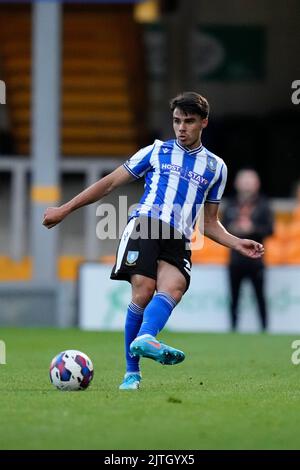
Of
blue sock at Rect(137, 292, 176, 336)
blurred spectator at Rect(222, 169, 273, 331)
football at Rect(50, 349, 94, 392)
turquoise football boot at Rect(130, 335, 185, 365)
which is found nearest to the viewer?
turquoise football boot at Rect(130, 335, 185, 365)

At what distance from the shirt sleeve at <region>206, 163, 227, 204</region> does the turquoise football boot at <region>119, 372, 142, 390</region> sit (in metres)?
1.31

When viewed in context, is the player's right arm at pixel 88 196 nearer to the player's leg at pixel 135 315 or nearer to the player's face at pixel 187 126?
the player's face at pixel 187 126

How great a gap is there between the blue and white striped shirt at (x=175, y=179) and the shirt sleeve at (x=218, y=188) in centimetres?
3

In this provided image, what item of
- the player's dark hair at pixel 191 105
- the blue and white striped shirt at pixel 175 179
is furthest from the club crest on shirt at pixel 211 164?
the player's dark hair at pixel 191 105

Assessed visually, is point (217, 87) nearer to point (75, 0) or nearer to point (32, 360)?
point (75, 0)

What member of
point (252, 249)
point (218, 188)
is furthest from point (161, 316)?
→ point (218, 188)

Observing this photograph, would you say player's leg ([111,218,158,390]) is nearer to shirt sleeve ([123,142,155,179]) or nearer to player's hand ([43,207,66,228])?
shirt sleeve ([123,142,155,179])

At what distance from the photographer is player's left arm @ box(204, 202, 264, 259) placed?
345 inches

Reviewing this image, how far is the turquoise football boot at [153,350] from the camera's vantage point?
7914mm

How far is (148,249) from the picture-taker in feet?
27.9

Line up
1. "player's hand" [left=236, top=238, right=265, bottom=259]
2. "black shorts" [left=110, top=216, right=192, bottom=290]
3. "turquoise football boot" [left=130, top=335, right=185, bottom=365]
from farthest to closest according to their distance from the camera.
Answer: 1. "player's hand" [left=236, top=238, right=265, bottom=259]
2. "black shorts" [left=110, top=216, right=192, bottom=290]
3. "turquoise football boot" [left=130, top=335, right=185, bottom=365]

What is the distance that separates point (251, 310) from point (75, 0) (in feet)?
15.7

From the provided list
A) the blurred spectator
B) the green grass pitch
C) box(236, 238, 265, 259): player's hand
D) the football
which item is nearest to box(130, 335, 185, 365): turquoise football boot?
the green grass pitch

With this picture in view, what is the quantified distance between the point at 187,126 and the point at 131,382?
1748 millimetres
